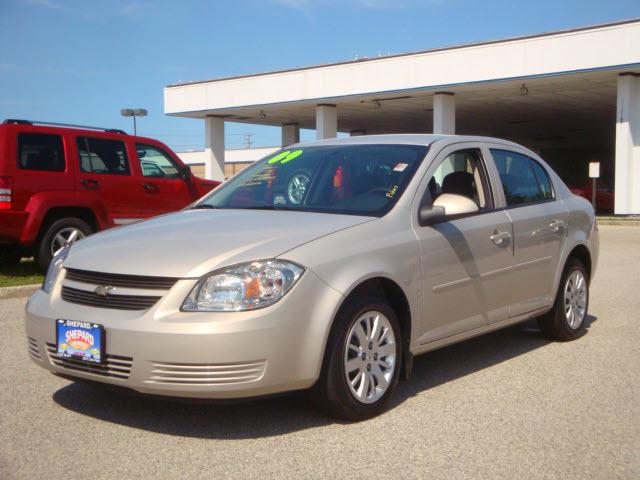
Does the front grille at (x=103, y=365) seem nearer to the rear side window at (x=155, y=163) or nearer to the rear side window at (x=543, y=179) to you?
the rear side window at (x=543, y=179)

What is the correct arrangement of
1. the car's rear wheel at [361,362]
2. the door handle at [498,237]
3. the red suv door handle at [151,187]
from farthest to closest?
the red suv door handle at [151,187] → the door handle at [498,237] → the car's rear wheel at [361,362]

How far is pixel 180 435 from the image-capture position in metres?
4.22

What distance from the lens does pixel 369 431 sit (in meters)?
4.31

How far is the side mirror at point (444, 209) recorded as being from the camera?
4.98m

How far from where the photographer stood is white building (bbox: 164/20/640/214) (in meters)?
26.0

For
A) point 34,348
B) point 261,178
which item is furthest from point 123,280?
point 261,178

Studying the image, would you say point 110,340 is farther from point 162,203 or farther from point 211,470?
point 162,203

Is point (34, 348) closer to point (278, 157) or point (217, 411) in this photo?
point (217, 411)

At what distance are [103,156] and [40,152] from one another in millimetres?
973

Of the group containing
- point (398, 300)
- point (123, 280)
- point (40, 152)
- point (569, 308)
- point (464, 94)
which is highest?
point (464, 94)

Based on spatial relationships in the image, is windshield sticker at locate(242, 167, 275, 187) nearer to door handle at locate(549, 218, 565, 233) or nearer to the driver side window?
the driver side window

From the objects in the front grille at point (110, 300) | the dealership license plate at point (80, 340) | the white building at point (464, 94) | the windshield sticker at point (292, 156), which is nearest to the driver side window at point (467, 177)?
the windshield sticker at point (292, 156)

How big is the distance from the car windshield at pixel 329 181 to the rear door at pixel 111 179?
534 centimetres

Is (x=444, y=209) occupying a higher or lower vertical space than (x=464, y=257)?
higher
